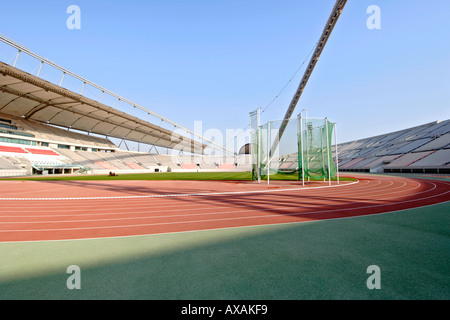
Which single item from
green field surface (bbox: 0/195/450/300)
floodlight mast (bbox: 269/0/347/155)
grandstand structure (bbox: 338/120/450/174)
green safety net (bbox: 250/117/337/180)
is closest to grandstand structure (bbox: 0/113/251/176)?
green safety net (bbox: 250/117/337/180)

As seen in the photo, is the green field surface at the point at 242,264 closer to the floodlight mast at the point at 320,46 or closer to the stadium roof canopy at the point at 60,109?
the floodlight mast at the point at 320,46

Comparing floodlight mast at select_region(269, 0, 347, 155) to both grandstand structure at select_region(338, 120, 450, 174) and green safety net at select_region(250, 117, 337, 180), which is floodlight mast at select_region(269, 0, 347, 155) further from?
grandstand structure at select_region(338, 120, 450, 174)

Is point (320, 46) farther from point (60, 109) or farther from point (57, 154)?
point (57, 154)

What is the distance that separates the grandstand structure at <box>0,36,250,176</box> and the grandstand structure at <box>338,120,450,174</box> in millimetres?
41427

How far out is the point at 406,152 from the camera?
1270 inches

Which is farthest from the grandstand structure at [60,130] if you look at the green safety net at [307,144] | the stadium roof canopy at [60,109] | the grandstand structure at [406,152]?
the grandstand structure at [406,152]

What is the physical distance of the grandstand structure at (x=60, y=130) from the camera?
27453 mm

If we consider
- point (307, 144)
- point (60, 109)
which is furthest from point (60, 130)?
point (307, 144)

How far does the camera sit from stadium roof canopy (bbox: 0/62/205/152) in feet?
83.5

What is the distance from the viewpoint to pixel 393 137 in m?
42.5

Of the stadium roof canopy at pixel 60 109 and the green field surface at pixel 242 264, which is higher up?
the stadium roof canopy at pixel 60 109

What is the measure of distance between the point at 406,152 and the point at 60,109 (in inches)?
2317
